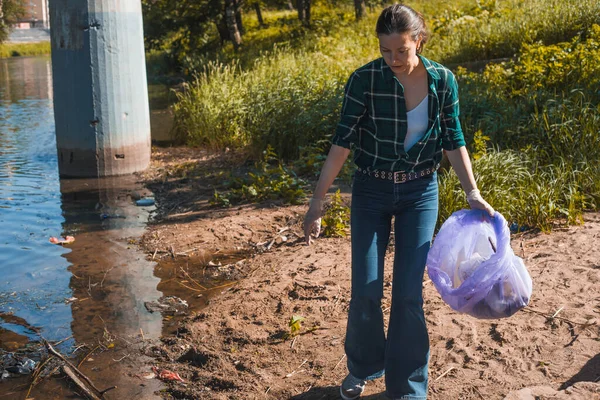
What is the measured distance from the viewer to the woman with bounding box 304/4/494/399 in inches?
137

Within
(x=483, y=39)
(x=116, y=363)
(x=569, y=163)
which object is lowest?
(x=116, y=363)

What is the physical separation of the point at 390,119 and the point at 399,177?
0.28 metres

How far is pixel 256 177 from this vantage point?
27.7ft

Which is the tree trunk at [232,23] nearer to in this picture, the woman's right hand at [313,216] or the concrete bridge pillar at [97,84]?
the concrete bridge pillar at [97,84]

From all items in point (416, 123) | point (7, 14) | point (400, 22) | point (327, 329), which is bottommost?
point (327, 329)

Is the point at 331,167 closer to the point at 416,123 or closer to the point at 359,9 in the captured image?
the point at 416,123

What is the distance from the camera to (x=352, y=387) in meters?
3.88

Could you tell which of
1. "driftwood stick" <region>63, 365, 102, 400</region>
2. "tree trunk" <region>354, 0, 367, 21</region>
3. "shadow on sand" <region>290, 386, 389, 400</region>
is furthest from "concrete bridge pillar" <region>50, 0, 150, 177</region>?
"tree trunk" <region>354, 0, 367, 21</region>

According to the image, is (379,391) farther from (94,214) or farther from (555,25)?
(555,25)

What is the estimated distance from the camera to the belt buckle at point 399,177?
3533 mm

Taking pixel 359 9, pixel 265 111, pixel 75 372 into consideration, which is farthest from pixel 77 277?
pixel 359 9

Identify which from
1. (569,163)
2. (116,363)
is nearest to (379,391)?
(116,363)

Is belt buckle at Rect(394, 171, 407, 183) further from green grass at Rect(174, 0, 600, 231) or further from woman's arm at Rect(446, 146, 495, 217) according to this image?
green grass at Rect(174, 0, 600, 231)

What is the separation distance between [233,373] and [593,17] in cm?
1168
